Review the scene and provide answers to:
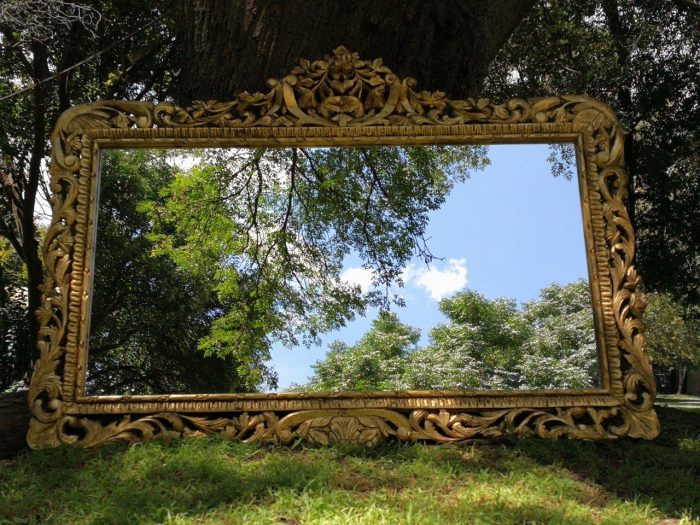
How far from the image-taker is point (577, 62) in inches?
226

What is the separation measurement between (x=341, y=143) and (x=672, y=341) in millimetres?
2535

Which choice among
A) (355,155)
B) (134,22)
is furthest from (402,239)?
(134,22)

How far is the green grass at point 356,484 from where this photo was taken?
255 centimetres

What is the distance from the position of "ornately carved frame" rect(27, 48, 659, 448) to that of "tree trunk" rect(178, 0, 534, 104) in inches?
14.1

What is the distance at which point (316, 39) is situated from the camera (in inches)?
156

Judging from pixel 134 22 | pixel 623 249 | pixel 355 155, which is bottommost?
pixel 623 249

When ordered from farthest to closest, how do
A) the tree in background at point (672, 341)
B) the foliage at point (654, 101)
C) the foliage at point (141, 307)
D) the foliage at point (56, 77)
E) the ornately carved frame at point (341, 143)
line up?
the foliage at point (56, 77) → the foliage at point (654, 101) → the tree in background at point (672, 341) → the foliage at point (141, 307) → the ornately carved frame at point (341, 143)

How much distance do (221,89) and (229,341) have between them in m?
1.62

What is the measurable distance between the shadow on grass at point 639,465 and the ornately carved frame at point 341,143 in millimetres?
84

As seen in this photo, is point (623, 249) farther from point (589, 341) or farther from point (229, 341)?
point (229, 341)

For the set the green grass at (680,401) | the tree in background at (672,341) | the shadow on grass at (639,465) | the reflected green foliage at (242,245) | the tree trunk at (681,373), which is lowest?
the shadow on grass at (639,465)

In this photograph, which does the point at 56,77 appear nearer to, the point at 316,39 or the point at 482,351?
the point at 316,39

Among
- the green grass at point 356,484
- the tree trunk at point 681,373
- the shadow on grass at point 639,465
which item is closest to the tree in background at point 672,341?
the tree trunk at point 681,373

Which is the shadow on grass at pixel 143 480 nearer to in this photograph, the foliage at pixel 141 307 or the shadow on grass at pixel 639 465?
the foliage at pixel 141 307
